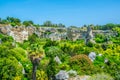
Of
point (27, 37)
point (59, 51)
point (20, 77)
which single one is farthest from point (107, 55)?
point (27, 37)

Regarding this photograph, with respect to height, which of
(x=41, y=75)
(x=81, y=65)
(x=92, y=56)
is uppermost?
(x=92, y=56)

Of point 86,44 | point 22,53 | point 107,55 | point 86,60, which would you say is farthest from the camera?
point 86,44

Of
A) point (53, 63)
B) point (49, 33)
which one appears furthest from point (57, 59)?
point (49, 33)

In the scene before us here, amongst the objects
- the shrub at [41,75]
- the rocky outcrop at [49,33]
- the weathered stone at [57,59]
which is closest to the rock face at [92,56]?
the weathered stone at [57,59]

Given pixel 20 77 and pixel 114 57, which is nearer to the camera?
pixel 20 77

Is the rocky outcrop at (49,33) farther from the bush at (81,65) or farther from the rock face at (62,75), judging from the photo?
the rock face at (62,75)

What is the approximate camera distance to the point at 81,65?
78.9 m

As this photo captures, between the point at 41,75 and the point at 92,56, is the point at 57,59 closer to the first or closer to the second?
the point at 92,56

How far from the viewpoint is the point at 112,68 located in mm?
80438

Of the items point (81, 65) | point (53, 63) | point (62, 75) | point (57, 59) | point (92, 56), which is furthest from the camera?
point (92, 56)

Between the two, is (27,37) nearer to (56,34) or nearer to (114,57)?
(56,34)

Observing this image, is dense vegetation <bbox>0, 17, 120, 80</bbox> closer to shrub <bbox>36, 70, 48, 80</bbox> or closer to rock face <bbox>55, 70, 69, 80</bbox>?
shrub <bbox>36, 70, 48, 80</bbox>

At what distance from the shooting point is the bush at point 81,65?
254 feet

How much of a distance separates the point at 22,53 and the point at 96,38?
153ft
